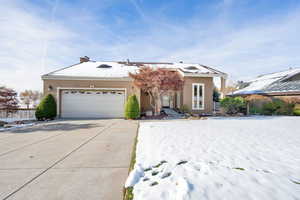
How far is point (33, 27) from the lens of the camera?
9.09 metres

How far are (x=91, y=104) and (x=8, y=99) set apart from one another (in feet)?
17.6

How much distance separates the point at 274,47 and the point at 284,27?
427cm

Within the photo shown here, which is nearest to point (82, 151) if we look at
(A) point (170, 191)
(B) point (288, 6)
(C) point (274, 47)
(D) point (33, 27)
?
(A) point (170, 191)

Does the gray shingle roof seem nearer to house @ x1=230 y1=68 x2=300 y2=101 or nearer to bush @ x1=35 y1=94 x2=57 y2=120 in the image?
house @ x1=230 y1=68 x2=300 y2=101

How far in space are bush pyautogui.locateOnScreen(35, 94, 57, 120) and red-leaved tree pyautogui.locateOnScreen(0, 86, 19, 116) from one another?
1.51m

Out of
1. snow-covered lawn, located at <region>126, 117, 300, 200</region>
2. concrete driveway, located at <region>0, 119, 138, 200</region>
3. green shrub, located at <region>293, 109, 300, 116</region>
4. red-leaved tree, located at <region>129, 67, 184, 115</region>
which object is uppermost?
red-leaved tree, located at <region>129, 67, 184, 115</region>

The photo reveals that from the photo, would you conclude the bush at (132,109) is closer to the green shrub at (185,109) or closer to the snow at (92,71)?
the snow at (92,71)

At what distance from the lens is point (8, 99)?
32.6 ft

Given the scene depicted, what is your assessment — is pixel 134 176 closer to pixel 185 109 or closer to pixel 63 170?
pixel 63 170

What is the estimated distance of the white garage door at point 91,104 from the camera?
1177 cm

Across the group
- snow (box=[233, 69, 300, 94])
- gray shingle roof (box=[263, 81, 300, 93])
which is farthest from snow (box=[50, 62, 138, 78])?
gray shingle roof (box=[263, 81, 300, 93])

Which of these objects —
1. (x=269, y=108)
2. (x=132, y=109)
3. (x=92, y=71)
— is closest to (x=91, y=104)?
(x=92, y=71)

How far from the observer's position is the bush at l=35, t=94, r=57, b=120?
10523 mm

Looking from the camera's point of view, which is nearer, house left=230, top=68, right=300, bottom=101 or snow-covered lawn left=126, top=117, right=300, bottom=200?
snow-covered lawn left=126, top=117, right=300, bottom=200
